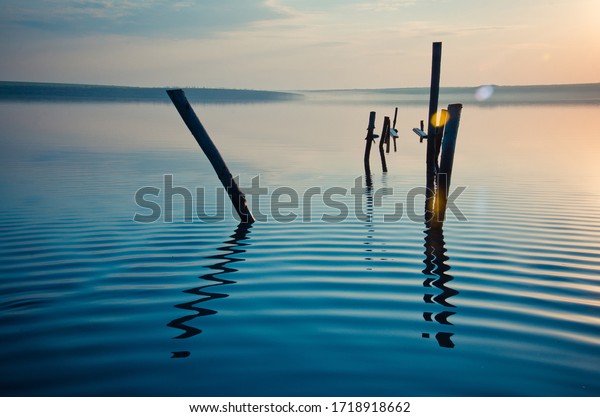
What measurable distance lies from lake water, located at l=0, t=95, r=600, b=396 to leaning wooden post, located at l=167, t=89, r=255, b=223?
475mm

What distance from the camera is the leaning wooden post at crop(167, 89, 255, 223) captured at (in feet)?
36.7

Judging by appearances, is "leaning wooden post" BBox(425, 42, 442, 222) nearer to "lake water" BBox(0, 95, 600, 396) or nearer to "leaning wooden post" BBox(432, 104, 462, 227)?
"lake water" BBox(0, 95, 600, 396)

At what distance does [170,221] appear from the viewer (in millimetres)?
12102

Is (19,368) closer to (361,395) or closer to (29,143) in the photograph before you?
(361,395)

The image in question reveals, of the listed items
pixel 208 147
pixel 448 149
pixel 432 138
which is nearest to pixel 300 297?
pixel 448 149

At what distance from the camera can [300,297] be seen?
7230 millimetres

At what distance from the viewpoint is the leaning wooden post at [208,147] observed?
11.2m

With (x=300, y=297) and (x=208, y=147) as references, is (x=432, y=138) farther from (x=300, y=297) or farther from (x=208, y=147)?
(x=300, y=297)

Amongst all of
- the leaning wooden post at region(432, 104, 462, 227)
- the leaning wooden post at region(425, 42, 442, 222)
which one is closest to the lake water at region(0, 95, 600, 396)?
the leaning wooden post at region(425, 42, 442, 222)

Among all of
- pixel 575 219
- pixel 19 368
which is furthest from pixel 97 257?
pixel 575 219

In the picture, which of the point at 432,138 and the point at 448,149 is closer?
the point at 448,149

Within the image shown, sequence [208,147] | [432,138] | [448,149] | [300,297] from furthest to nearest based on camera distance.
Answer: [432,138], [208,147], [448,149], [300,297]

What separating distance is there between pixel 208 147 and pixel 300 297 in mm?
5089

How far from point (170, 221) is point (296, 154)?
53.6 ft
